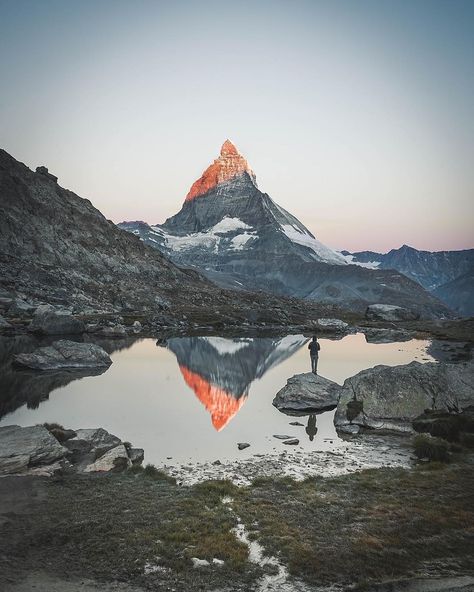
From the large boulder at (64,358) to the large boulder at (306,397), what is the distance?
23.4m

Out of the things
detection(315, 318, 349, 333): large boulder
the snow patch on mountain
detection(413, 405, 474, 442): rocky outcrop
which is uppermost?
detection(315, 318, 349, 333): large boulder

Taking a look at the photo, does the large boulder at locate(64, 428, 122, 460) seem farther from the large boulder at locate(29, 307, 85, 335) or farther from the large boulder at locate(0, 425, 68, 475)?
the large boulder at locate(29, 307, 85, 335)

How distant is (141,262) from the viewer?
176 meters

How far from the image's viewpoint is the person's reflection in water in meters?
26.9

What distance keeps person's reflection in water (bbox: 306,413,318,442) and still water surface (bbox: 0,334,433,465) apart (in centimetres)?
6

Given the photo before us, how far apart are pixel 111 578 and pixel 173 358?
45972 mm

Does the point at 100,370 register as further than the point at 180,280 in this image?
No

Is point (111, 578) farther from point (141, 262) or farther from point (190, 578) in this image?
point (141, 262)

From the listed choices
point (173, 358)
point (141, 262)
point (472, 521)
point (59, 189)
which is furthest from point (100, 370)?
point (59, 189)

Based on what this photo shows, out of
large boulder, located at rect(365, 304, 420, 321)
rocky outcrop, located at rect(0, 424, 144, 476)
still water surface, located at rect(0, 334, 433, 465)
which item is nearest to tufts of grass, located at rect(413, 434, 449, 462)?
still water surface, located at rect(0, 334, 433, 465)

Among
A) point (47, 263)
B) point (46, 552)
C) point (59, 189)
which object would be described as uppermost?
point (59, 189)

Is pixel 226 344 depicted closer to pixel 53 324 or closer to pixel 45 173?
pixel 53 324

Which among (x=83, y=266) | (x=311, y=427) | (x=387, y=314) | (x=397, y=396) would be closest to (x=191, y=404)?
(x=311, y=427)

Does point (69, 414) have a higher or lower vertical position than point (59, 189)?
lower
